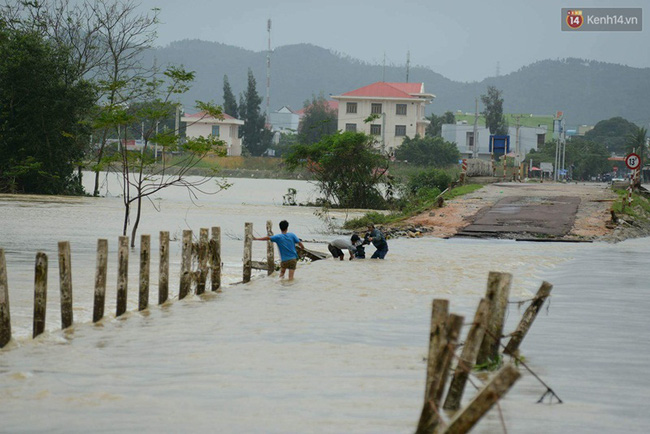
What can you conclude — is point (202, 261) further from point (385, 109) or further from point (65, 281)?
point (385, 109)

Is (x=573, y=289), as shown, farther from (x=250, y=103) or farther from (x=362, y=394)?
(x=250, y=103)

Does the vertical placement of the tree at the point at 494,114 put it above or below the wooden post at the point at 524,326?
above

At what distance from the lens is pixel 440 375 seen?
315 inches

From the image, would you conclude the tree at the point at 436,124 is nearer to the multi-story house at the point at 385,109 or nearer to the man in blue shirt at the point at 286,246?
the multi-story house at the point at 385,109

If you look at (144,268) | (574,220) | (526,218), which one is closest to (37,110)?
(526,218)

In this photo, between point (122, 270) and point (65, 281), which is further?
point (122, 270)

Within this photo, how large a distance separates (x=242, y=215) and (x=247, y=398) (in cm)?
3677

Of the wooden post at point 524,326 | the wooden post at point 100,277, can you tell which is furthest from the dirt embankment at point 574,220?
the wooden post at point 524,326

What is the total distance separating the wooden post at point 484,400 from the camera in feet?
22.7

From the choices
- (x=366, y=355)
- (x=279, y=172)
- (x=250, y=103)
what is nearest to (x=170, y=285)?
(x=366, y=355)

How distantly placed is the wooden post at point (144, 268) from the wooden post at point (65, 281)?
6.63 feet

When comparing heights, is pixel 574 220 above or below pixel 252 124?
below

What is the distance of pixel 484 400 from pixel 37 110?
151ft

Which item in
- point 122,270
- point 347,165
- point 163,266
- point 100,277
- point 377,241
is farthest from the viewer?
point 347,165
